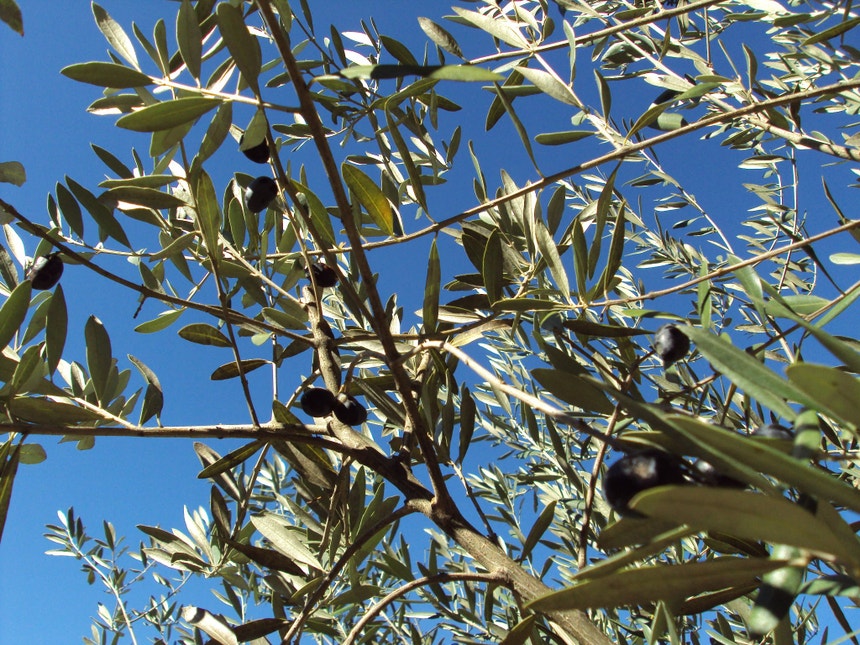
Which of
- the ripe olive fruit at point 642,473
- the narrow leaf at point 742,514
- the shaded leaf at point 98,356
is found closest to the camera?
the narrow leaf at point 742,514

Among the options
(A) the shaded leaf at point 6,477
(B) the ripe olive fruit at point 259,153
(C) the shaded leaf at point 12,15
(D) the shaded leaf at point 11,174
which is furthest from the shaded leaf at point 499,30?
(A) the shaded leaf at point 6,477

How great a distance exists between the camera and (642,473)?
0.70 m

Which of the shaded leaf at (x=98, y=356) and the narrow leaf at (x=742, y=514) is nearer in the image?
the narrow leaf at (x=742, y=514)

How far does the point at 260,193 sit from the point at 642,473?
1.13 meters

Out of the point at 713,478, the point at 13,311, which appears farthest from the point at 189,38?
the point at 713,478

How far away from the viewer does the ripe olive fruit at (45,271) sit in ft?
4.80

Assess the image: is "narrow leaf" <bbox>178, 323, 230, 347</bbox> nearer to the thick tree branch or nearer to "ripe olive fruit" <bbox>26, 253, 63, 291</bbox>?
"ripe olive fruit" <bbox>26, 253, 63, 291</bbox>

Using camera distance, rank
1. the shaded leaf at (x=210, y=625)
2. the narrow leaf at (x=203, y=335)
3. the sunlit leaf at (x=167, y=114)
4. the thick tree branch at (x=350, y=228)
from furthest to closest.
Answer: the narrow leaf at (x=203, y=335)
the shaded leaf at (x=210, y=625)
the sunlit leaf at (x=167, y=114)
the thick tree branch at (x=350, y=228)

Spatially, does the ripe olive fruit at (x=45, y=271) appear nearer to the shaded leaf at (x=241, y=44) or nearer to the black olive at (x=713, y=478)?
the shaded leaf at (x=241, y=44)

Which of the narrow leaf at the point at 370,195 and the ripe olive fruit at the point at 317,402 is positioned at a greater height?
the narrow leaf at the point at 370,195

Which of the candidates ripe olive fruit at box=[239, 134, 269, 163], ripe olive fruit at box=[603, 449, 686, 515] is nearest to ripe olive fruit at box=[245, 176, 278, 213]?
ripe olive fruit at box=[239, 134, 269, 163]

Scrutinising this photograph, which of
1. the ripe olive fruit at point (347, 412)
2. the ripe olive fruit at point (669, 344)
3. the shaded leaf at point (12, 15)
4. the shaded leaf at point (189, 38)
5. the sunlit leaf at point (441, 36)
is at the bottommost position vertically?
the ripe olive fruit at point (669, 344)

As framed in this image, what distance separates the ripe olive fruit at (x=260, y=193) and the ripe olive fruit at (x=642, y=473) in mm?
1087

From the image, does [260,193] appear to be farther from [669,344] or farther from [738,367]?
[738,367]
